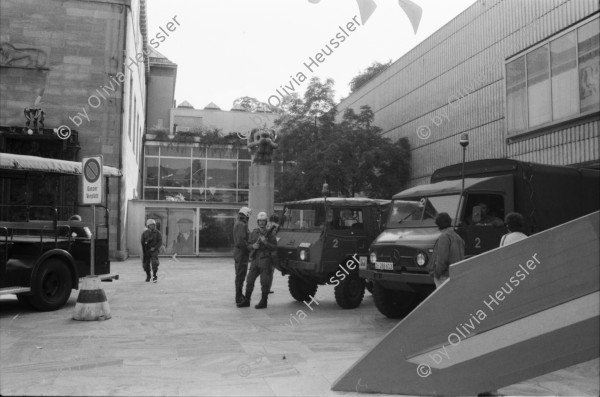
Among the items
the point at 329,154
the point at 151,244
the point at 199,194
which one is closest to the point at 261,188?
the point at 151,244

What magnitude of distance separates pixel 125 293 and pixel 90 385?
25.1ft

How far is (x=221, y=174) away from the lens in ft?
111

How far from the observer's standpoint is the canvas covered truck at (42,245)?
9.42 m

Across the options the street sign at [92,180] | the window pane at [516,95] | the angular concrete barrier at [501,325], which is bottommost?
the angular concrete barrier at [501,325]

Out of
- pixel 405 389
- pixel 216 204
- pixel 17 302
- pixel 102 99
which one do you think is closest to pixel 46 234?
pixel 17 302

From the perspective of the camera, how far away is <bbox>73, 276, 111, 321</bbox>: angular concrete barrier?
8930mm

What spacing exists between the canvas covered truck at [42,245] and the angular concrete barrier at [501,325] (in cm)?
578

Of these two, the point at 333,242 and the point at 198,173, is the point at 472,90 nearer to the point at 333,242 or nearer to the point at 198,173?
the point at 333,242

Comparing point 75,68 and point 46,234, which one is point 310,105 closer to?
point 75,68

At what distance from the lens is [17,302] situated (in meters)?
10.9

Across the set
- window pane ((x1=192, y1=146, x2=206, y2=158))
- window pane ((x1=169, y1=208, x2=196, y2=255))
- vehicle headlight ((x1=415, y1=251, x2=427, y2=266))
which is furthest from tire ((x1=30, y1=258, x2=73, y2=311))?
window pane ((x1=192, y1=146, x2=206, y2=158))

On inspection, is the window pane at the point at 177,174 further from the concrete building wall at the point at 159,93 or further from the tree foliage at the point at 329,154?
the concrete building wall at the point at 159,93

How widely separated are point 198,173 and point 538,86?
22.4 m

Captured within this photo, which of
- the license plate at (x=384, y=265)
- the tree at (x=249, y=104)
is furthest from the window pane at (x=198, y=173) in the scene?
the license plate at (x=384, y=265)
